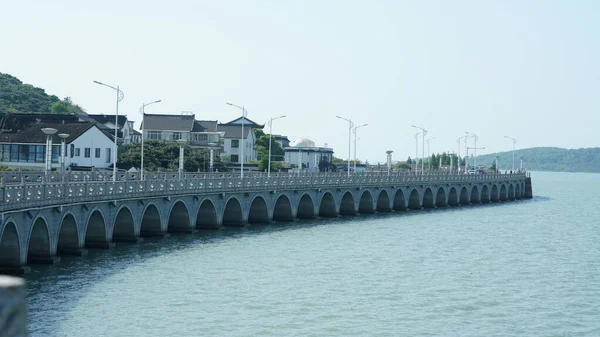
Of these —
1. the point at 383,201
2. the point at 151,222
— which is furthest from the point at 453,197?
the point at 151,222

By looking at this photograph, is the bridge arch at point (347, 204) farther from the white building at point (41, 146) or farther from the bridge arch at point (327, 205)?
the white building at point (41, 146)

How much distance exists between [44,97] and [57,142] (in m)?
88.2

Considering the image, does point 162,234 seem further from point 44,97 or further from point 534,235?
point 44,97

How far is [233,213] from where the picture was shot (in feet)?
253

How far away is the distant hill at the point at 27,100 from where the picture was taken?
157m

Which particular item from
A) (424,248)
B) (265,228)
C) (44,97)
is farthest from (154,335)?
(44,97)

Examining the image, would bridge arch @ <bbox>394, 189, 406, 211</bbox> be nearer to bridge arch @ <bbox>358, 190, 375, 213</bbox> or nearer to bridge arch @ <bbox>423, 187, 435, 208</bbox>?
bridge arch @ <bbox>358, 190, 375, 213</bbox>

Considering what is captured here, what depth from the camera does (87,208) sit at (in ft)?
165

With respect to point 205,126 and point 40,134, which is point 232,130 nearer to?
point 205,126

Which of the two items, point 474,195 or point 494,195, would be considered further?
point 494,195

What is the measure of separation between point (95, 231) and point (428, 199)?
7744cm

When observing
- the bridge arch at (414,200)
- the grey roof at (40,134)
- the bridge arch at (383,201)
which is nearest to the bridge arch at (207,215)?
the grey roof at (40,134)

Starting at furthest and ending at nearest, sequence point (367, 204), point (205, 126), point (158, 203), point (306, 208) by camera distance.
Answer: point (205, 126) → point (367, 204) → point (306, 208) → point (158, 203)

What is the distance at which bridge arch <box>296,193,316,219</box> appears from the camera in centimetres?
9081
